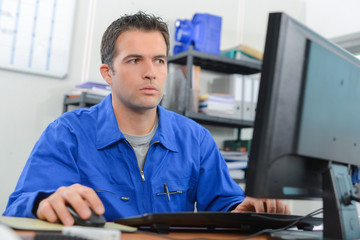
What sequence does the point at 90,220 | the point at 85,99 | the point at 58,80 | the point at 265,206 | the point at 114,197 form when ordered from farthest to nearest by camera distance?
the point at 58,80
the point at 85,99
the point at 114,197
the point at 265,206
the point at 90,220

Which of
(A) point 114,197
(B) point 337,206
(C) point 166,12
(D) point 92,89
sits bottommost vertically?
(A) point 114,197

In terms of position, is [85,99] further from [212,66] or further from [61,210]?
[61,210]

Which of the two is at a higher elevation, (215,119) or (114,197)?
(215,119)

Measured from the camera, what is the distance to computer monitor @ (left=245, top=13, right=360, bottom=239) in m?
0.71

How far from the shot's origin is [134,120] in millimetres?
1415

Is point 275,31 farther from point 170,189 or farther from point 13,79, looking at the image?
point 13,79

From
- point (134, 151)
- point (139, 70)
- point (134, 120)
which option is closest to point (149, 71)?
point (139, 70)

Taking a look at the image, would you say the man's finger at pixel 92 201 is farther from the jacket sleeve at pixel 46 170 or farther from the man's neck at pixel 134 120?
the man's neck at pixel 134 120

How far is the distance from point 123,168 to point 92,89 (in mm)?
1218

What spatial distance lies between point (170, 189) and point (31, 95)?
1.53m

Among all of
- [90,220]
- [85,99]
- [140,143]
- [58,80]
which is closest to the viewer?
[90,220]

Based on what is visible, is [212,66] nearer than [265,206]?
No

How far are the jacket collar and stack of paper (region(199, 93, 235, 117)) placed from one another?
1.22m

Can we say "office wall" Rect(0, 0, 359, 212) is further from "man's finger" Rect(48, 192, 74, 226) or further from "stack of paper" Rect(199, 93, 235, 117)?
"man's finger" Rect(48, 192, 74, 226)
